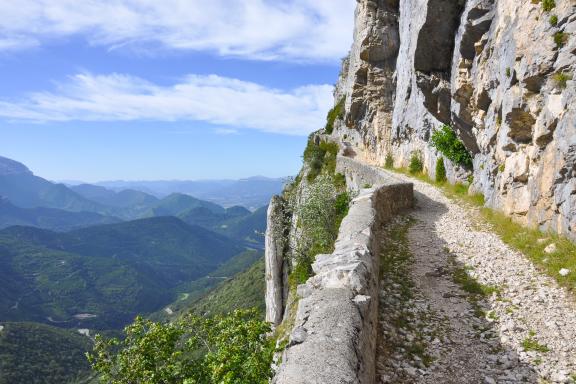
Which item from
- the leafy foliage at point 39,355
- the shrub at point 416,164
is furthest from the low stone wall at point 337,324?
the leafy foliage at point 39,355

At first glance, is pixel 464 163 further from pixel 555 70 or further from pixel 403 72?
pixel 403 72

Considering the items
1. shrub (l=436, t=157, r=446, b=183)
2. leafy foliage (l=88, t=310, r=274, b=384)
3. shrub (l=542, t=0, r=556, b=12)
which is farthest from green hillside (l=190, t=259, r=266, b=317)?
shrub (l=542, t=0, r=556, b=12)

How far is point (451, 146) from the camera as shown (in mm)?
27516

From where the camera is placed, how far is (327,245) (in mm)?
20469

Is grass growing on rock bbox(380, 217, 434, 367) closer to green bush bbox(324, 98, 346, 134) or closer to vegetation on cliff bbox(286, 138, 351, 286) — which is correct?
vegetation on cliff bbox(286, 138, 351, 286)

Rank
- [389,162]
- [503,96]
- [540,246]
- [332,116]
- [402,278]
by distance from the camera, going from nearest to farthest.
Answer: [402,278]
[540,246]
[503,96]
[389,162]
[332,116]

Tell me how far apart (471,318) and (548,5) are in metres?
12.2

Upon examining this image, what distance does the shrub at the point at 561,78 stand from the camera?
1233cm

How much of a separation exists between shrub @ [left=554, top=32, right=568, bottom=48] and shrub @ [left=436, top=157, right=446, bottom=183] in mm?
17363

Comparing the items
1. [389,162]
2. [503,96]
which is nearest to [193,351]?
[503,96]

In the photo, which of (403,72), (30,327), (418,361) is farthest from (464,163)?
(30,327)

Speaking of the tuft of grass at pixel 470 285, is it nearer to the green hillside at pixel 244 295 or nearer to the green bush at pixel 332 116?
the green bush at pixel 332 116

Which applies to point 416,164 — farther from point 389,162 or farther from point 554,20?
point 554,20

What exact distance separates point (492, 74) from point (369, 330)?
17.3 m
